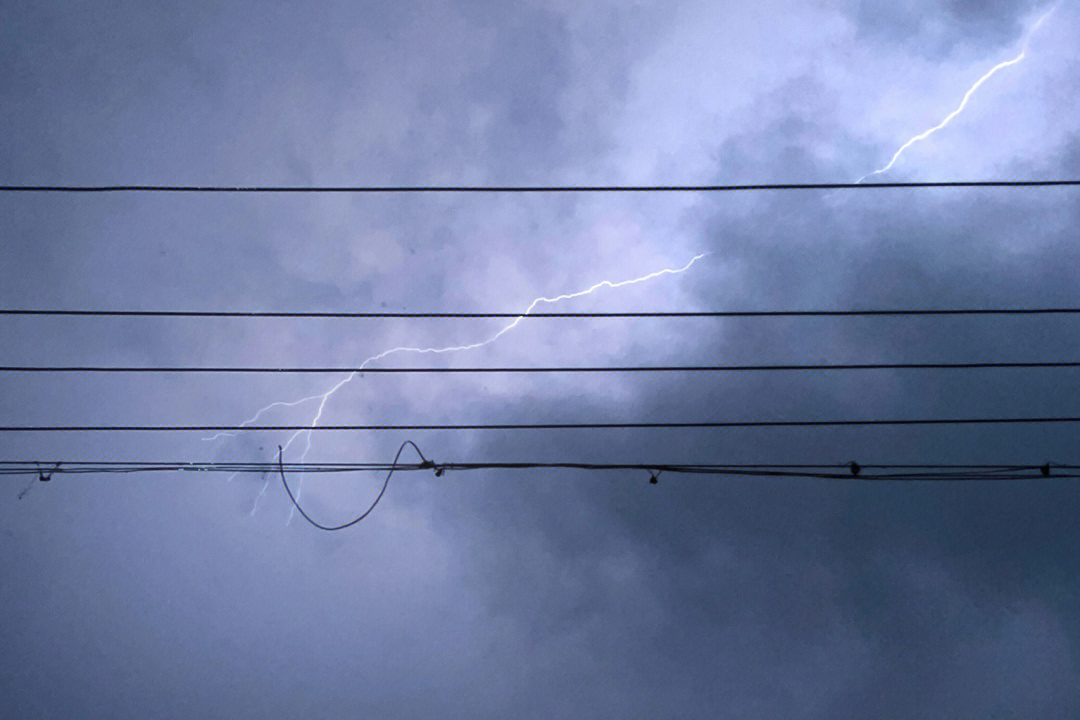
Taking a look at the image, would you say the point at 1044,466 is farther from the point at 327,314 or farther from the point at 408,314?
the point at 327,314

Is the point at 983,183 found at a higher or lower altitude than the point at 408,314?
higher

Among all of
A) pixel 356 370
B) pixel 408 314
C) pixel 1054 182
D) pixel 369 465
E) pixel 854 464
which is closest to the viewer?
pixel 1054 182

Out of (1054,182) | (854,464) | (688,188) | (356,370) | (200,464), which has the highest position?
(1054,182)

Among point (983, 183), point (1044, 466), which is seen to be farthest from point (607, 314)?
point (1044, 466)

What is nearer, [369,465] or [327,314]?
[327,314]

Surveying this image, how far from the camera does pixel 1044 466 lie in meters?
4.86

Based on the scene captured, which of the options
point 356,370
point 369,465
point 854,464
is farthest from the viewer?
point 356,370

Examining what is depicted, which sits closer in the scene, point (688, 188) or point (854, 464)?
point (688, 188)

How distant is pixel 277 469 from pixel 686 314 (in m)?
3.21

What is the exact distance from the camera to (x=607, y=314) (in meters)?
4.54

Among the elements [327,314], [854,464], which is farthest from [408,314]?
[854,464]

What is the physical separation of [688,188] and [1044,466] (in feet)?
10.3

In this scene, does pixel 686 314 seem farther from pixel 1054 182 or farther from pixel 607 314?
pixel 1054 182

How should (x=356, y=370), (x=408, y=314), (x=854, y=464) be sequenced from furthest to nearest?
(x=356, y=370) < (x=854, y=464) < (x=408, y=314)
